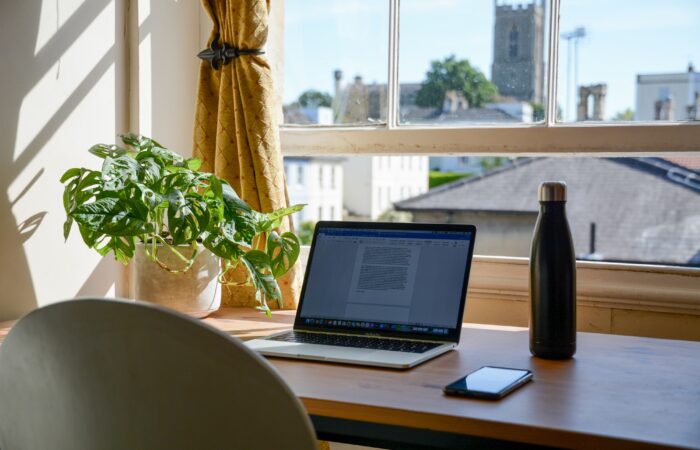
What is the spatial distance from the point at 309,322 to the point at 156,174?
0.39 metres

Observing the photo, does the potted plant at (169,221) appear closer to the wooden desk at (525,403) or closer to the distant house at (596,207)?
the wooden desk at (525,403)

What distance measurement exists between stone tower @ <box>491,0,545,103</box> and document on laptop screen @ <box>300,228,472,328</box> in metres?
0.57

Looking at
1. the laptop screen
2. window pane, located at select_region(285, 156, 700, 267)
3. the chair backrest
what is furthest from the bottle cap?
the chair backrest

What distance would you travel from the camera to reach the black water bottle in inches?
49.4

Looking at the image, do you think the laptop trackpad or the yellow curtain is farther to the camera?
the yellow curtain

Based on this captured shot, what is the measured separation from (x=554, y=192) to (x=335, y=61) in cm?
100

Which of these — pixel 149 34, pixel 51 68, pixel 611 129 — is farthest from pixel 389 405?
pixel 149 34

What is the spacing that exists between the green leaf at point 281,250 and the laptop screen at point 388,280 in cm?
10

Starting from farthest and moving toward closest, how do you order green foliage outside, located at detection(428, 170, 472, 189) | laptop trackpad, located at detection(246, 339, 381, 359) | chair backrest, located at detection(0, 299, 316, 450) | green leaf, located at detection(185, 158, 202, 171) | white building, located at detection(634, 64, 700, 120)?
green foliage outside, located at detection(428, 170, 472, 189), white building, located at detection(634, 64, 700, 120), green leaf, located at detection(185, 158, 202, 171), laptop trackpad, located at detection(246, 339, 381, 359), chair backrest, located at detection(0, 299, 316, 450)

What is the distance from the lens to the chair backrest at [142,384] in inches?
29.0

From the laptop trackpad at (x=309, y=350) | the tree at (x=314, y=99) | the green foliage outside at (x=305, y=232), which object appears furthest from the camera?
the green foliage outside at (x=305, y=232)

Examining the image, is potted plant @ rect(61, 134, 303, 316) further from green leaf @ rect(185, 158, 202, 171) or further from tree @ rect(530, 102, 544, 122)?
tree @ rect(530, 102, 544, 122)

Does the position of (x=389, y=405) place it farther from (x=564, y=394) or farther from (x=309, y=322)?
(x=309, y=322)

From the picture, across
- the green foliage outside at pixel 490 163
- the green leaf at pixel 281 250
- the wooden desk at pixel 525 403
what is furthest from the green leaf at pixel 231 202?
the green foliage outside at pixel 490 163
